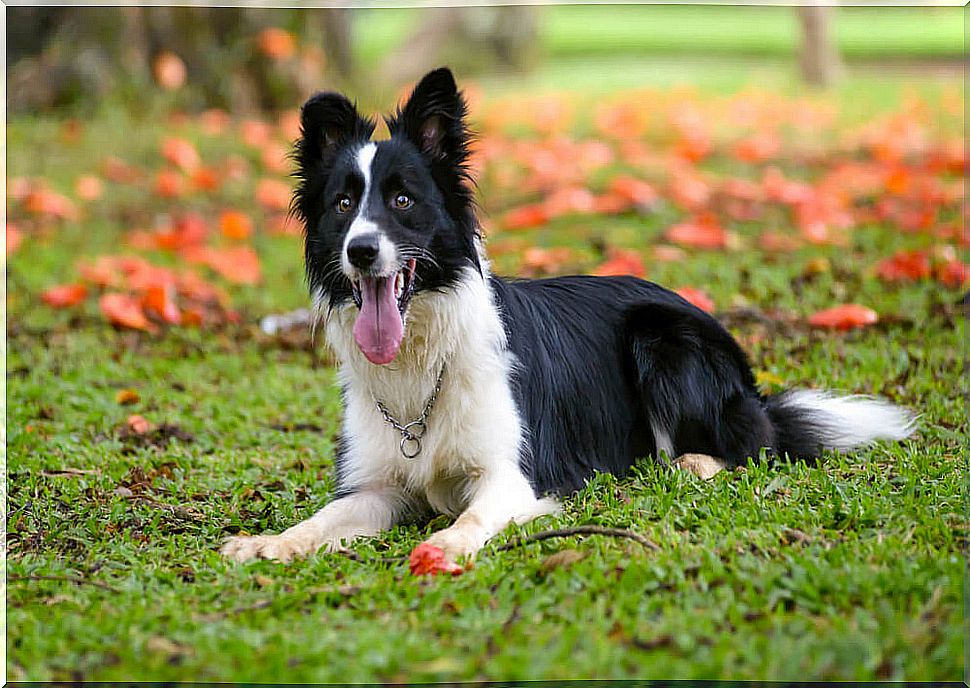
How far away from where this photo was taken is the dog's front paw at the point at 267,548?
3.90 metres

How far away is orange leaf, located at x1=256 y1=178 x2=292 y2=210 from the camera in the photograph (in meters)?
10.2

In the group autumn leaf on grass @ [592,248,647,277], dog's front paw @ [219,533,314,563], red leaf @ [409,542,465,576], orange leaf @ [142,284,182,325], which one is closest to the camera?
red leaf @ [409,542,465,576]

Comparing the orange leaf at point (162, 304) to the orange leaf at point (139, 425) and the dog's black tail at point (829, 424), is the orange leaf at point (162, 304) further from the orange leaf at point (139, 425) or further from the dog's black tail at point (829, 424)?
the dog's black tail at point (829, 424)

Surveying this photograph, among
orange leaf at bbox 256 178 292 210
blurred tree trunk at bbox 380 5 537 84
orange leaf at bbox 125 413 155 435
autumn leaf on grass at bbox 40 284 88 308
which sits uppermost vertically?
blurred tree trunk at bbox 380 5 537 84

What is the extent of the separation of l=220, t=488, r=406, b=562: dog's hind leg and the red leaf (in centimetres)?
41

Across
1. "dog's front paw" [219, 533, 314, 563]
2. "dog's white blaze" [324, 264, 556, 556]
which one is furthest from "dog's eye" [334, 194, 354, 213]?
"dog's front paw" [219, 533, 314, 563]

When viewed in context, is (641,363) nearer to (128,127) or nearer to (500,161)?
(500,161)

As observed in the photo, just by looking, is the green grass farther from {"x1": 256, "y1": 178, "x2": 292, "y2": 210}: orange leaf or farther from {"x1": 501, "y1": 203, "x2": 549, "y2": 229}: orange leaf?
{"x1": 256, "y1": 178, "x2": 292, "y2": 210}: orange leaf

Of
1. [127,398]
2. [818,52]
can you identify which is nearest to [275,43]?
[127,398]

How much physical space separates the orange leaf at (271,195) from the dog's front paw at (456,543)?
6696 millimetres

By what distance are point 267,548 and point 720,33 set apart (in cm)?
1320

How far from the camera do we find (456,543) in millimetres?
3832

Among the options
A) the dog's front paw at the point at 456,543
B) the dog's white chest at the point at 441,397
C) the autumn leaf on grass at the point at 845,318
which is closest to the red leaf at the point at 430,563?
the dog's front paw at the point at 456,543

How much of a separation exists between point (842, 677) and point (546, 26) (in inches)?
656
